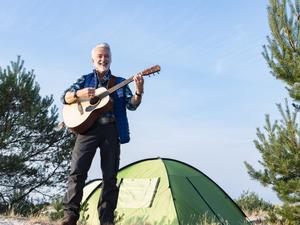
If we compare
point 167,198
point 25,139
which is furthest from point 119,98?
point 25,139

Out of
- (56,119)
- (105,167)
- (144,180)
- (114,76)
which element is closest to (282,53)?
(144,180)

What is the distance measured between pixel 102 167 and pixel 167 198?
2893 mm

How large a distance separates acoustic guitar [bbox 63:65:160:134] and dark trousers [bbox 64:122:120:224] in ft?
0.31

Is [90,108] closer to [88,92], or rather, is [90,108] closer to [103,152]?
[88,92]

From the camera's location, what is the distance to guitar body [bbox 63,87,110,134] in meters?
4.74

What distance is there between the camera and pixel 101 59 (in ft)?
16.2

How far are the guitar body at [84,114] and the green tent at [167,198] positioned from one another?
7.94 feet

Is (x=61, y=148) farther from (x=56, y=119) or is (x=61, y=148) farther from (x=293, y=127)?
(x=293, y=127)

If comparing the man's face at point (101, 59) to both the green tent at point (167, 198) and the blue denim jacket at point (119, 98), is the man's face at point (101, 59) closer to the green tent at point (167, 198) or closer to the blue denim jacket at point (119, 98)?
the blue denim jacket at point (119, 98)

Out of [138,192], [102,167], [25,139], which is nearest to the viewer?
[102,167]

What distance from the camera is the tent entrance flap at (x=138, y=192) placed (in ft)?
24.9

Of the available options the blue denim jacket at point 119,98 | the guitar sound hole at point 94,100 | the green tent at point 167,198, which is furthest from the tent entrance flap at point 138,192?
the guitar sound hole at point 94,100

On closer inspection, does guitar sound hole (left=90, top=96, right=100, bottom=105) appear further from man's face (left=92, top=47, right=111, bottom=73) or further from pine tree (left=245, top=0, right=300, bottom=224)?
pine tree (left=245, top=0, right=300, bottom=224)

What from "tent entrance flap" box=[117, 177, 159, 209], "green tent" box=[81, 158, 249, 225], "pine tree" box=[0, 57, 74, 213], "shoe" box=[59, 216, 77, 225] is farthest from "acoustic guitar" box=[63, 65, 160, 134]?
"pine tree" box=[0, 57, 74, 213]
